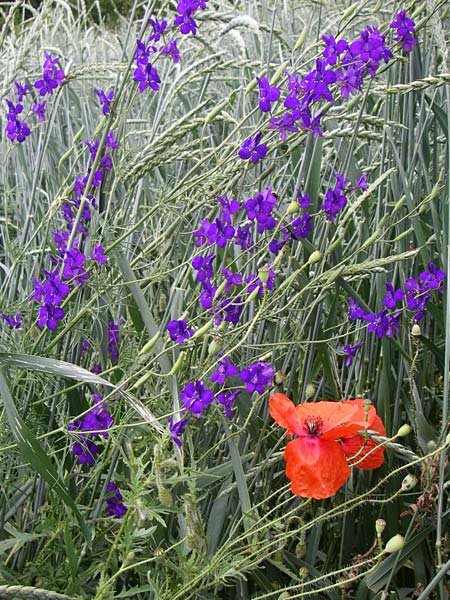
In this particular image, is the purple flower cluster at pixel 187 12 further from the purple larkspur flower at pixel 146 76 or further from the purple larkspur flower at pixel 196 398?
the purple larkspur flower at pixel 196 398

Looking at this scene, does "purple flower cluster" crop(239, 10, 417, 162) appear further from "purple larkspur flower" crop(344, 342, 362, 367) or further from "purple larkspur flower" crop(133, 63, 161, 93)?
"purple larkspur flower" crop(344, 342, 362, 367)

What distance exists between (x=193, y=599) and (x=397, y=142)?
0.67 metres

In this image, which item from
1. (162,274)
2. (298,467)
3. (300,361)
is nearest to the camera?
(298,467)

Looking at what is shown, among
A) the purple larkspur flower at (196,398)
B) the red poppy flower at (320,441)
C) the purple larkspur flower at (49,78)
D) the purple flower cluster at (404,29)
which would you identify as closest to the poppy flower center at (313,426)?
the red poppy flower at (320,441)

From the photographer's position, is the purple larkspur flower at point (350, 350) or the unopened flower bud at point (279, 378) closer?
the unopened flower bud at point (279, 378)

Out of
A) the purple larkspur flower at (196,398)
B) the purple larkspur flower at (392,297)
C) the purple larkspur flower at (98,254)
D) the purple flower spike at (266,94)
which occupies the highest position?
the purple flower spike at (266,94)

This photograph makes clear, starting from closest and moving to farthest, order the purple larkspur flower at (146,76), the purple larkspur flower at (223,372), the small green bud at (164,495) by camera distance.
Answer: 1. the small green bud at (164,495)
2. the purple larkspur flower at (223,372)
3. the purple larkspur flower at (146,76)

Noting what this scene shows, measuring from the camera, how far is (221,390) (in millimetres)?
737

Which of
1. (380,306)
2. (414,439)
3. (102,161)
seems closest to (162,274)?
(102,161)

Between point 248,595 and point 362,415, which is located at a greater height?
point 362,415

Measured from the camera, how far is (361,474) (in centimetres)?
93

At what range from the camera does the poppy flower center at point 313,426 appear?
0.71m

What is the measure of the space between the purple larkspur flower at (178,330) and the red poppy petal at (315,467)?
0.48 feet

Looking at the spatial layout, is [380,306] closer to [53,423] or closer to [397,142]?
[397,142]
